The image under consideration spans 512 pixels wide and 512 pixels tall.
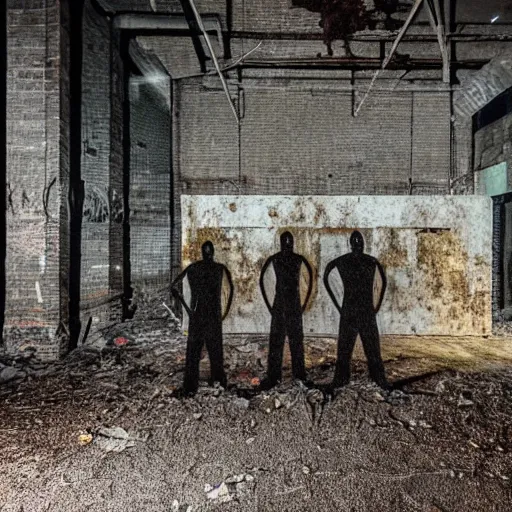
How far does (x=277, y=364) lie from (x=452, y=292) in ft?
9.83

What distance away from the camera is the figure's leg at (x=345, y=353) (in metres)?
3.65

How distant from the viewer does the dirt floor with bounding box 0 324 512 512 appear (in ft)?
7.51

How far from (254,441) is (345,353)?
1381 millimetres

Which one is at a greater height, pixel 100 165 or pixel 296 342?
pixel 100 165

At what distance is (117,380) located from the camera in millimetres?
4102

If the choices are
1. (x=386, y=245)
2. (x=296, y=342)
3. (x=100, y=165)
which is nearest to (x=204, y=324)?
(x=296, y=342)

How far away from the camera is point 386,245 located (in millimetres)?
4945

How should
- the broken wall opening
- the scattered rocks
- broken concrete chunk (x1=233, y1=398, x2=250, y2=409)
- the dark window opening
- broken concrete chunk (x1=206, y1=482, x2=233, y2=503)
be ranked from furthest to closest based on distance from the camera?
the dark window opening → the broken wall opening → broken concrete chunk (x1=233, y1=398, x2=250, y2=409) → the scattered rocks → broken concrete chunk (x1=206, y1=482, x2=233, y2=503)

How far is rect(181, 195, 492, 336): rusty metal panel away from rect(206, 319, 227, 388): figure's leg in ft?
4.43

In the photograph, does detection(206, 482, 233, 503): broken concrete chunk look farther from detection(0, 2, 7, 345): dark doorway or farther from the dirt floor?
detection(0, 2, 7, 345): dark doorway

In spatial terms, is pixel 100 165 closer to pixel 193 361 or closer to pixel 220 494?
pixel 193 361

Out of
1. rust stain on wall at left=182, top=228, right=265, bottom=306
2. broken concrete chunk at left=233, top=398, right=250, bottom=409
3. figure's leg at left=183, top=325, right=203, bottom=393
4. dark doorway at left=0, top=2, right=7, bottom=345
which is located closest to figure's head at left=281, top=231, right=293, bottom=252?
rust stain on wall at left=182, top=228, right=265, bottom=306

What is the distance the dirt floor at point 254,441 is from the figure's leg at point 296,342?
166 millimetres

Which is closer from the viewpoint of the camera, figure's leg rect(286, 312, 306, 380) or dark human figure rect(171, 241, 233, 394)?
dark human figure rect(171, 241, 233, 394)
